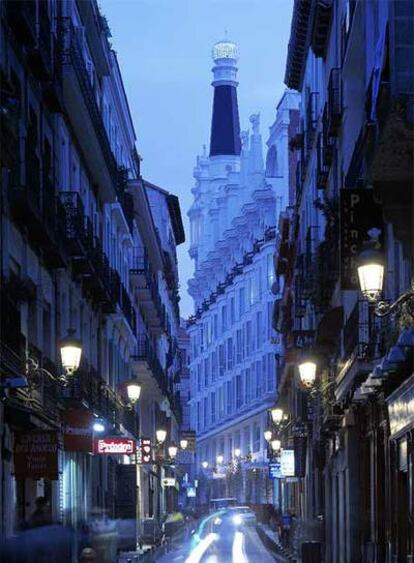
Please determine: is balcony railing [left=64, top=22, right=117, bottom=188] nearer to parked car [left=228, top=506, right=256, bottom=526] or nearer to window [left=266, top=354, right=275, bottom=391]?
parked car [left=228, top=506, right=256, bottom=526]

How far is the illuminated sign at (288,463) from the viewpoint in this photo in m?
49.0

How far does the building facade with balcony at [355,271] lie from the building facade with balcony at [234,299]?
4396cm

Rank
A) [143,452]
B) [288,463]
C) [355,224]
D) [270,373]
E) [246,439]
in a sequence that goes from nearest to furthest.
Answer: [355,224], [143,452], [288,463], [270,373], [246,439]

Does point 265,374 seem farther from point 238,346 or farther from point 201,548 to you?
point 201,548

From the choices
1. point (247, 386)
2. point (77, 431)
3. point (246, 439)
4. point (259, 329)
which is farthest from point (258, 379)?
point (77, 431)

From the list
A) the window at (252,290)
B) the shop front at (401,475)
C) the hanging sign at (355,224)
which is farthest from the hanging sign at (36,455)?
the window at (252,290)

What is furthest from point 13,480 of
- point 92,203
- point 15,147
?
point 92,203

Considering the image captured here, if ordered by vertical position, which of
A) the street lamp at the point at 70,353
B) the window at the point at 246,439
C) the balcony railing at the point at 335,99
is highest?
the balcony railing at the point at 335,99

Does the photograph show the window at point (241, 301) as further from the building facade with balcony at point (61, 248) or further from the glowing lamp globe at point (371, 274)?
the glowing lamp globe at point (371, 274)

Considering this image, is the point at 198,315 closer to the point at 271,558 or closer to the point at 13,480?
the point at 271,558

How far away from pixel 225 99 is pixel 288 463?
122m

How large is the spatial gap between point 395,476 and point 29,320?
Result: 7.86 m

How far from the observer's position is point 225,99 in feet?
554

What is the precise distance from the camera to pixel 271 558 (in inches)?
1614
